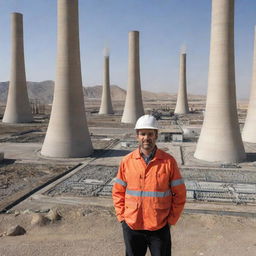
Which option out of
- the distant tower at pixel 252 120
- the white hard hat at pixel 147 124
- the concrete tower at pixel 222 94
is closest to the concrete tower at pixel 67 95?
the concrete tower at pixel 222 94

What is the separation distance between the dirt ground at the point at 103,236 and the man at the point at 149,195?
252cm

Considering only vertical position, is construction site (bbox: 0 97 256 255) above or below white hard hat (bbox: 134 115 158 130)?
below

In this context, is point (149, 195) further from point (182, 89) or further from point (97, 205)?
point (182, 89)

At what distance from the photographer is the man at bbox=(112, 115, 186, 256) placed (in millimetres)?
3246

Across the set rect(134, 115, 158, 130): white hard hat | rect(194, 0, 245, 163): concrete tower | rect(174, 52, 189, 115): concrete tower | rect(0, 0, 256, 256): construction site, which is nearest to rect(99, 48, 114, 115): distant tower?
rect(174, 52, 189, 115): concrete tower

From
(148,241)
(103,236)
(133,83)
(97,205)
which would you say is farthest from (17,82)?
(148,241)

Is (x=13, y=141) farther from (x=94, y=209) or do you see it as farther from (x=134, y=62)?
(x=134, y=62)

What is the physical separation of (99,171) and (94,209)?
4214mm

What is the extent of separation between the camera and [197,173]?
11.9 m

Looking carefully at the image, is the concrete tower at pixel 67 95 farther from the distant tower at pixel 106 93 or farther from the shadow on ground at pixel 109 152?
the distant tower at pixel 106 93

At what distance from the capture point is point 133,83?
31.2m

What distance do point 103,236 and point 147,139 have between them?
146 inches

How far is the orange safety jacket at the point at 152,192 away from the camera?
3242 mm

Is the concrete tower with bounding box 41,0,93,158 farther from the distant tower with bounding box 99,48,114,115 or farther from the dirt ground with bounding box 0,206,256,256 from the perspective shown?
the distant tower with bounding box 99,48,114,115
